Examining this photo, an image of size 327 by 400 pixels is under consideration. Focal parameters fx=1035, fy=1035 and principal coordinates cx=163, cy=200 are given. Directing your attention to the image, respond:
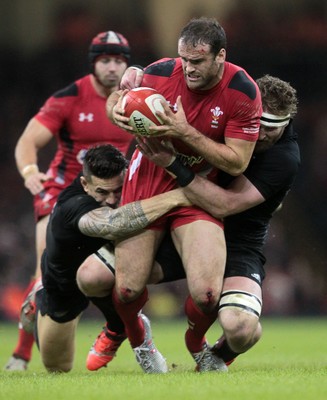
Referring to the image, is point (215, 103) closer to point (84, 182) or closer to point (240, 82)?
point (240, 82)

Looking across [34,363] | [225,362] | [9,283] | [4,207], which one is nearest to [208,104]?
[225,362]

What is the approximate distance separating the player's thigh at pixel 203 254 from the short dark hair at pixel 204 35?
1162 mm

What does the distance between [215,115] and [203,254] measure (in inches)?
35.3

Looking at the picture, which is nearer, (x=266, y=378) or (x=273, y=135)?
(x=266, y=378)

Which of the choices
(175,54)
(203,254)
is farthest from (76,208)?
(175,54)

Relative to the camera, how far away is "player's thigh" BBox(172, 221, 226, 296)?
6660 mm

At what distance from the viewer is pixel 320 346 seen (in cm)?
975

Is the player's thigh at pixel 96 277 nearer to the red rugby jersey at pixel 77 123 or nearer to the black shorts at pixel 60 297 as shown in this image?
the black shorts at pixel 60 297

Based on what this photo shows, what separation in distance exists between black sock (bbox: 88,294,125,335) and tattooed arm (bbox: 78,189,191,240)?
587mm

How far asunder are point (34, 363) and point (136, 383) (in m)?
3.62

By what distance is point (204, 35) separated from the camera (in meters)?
6.43

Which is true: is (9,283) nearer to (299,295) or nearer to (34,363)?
(299,295)

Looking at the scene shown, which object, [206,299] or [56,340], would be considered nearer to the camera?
[206,299]

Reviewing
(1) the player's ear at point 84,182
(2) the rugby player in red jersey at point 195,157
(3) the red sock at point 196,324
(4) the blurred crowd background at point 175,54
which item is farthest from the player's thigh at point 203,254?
(4) the blurred crowd background at point 175,54
